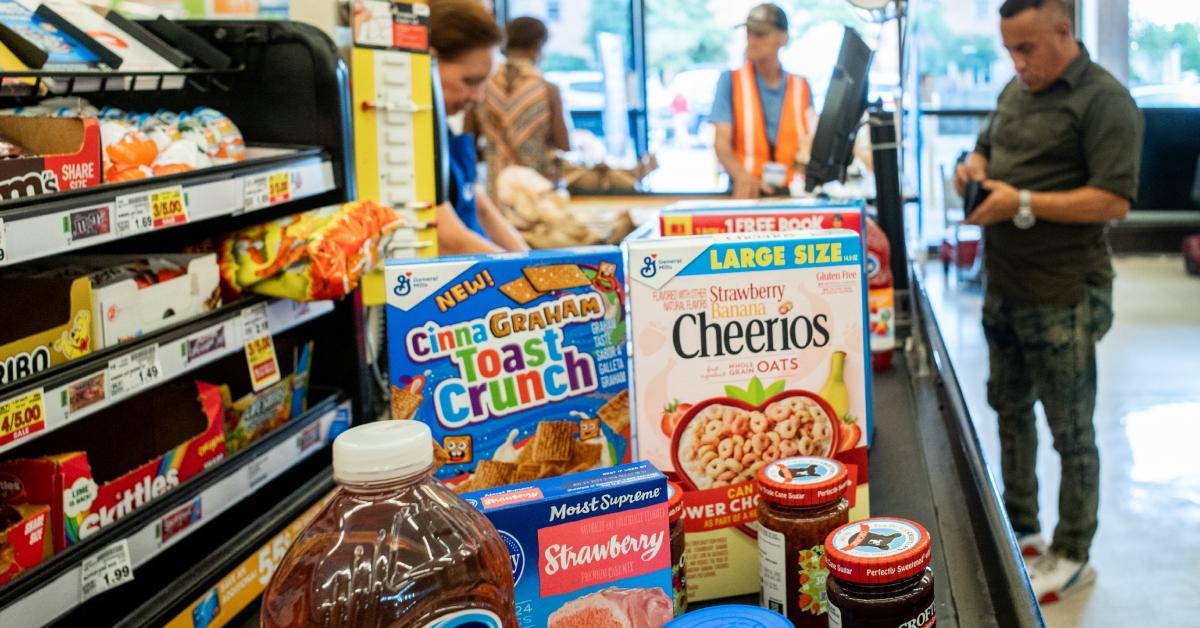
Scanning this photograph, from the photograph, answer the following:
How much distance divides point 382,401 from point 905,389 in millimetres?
1073

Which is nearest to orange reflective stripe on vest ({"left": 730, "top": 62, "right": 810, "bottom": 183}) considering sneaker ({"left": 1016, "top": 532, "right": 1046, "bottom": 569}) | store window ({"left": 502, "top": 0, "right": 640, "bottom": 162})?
sneaker ({"left": 1016, "top": 532, "right": 1046, "bottom": 569})

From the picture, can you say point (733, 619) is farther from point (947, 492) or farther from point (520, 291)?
point (947, 492)

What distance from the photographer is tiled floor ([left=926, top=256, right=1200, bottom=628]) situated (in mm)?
3637

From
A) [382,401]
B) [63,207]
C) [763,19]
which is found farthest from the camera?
[763,19]

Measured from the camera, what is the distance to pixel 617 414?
3.94ft

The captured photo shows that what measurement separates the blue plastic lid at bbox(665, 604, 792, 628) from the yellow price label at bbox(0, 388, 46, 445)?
2.57 ft

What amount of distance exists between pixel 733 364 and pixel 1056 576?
9.55 feet

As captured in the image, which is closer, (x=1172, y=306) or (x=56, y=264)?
(x=56, y=264)

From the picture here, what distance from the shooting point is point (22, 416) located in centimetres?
122

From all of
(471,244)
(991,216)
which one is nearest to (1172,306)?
(991,216)

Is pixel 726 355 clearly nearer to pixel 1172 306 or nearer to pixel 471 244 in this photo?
pixel 471 244

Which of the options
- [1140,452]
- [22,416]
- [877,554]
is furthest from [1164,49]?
[22,416]

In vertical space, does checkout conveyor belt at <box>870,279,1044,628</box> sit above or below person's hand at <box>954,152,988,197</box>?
below

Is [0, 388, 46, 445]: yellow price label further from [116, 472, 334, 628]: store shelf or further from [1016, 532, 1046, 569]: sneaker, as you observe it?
[1016, 532, 1046, 569]: sneaker
